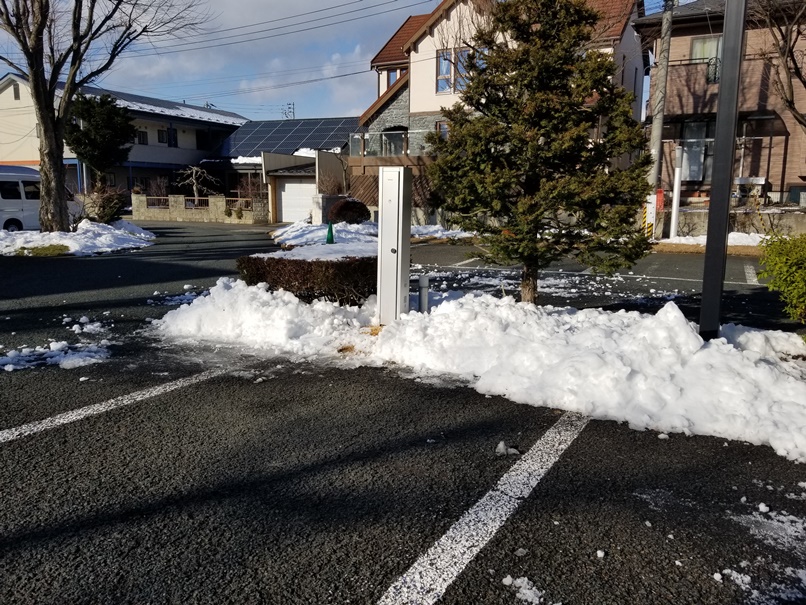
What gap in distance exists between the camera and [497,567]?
8.53ft

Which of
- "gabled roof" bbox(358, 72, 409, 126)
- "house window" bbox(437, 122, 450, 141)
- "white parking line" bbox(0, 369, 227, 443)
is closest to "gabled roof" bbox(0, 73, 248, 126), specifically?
"gabled roof" bbox(358, 72, 409, 126)

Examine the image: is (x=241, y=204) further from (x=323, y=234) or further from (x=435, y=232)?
(x=435, y=232)

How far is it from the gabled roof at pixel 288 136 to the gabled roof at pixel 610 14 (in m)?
13.2

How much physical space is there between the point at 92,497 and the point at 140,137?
135 ft

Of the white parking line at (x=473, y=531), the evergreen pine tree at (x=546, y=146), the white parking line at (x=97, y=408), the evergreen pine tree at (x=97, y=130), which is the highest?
the evergreen pine tree at (x=97, y=130)

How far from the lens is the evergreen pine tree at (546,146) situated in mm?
6359

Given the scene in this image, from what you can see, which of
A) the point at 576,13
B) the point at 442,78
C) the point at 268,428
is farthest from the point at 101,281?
the point at 442,78

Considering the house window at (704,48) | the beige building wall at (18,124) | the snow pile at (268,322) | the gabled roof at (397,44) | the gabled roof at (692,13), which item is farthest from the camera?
the beige building wall at (18,124)

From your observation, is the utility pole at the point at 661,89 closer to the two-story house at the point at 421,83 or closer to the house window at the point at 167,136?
the two-story house at the point at 421,83

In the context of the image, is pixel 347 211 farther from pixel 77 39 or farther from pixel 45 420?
pixel 45 420

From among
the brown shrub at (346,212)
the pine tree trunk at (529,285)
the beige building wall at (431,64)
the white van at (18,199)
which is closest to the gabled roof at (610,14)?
the beige building wall at (431,64)

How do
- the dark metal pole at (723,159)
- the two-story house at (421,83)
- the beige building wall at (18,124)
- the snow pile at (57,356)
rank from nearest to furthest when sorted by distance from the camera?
the dark metal pole at (723,159) → the snow pile at (57,356) → the two-story house at (421,83) → the beige building wall at (18,124)

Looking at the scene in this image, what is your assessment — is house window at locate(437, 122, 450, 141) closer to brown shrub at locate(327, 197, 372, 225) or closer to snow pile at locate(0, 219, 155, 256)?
brown shrub at locate(327, 197, 372, 225)

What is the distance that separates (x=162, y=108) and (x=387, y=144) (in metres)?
25.6
